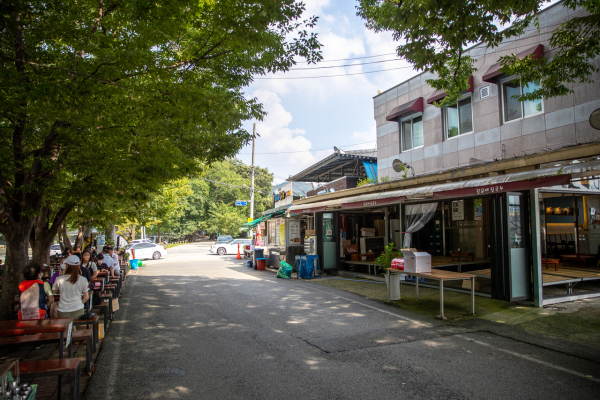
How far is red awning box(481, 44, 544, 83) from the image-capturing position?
979 cm

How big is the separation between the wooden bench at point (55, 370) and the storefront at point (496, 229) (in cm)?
790

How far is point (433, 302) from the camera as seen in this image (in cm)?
904

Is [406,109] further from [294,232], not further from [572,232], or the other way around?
[294,232]

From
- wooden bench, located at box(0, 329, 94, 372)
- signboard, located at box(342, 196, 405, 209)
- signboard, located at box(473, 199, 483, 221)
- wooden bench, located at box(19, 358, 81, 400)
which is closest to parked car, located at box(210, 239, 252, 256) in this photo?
signboard, located at box(342, 196, 405, 209)

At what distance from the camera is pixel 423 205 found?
11461 millimetres

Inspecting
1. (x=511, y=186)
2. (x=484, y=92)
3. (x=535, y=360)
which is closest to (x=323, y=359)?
(x=535, y=360)

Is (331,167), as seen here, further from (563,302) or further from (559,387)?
(559,387)

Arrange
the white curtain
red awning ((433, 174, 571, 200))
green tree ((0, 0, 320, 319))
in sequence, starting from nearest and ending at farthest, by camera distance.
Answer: green tree ((0, 0, 320, 319))
red awning ((433, 174, 571, 200))
the white curtain

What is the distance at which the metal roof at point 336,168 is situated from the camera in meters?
19.2

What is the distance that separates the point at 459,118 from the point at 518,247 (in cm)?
564

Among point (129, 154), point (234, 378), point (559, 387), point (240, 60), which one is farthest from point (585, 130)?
point (129, 154)

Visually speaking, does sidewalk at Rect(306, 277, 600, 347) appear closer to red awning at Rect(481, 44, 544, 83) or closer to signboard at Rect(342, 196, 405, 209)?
signboard at Rect(342, 196, 405, 209)

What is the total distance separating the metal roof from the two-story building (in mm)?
3163

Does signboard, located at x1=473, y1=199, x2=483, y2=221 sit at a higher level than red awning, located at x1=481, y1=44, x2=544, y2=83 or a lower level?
lower
